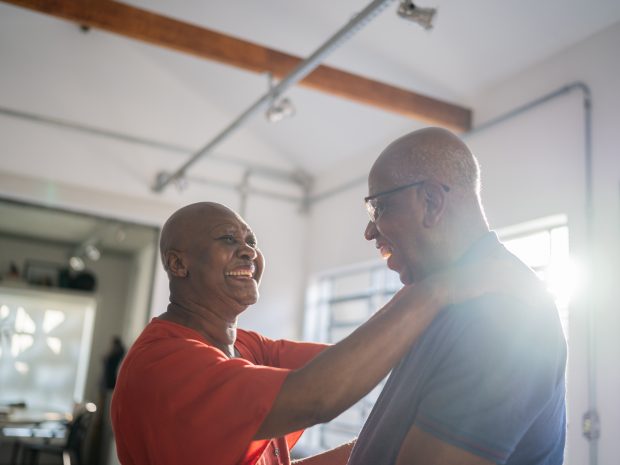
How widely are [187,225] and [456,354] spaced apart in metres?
0.88

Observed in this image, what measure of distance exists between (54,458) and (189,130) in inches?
232

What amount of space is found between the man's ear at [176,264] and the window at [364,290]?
3.10 m

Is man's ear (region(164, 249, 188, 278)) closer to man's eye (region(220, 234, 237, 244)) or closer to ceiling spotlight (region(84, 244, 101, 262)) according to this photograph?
man's eye (region(220, 234, 237, 244))

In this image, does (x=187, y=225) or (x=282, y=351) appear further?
(x=282, y=351)

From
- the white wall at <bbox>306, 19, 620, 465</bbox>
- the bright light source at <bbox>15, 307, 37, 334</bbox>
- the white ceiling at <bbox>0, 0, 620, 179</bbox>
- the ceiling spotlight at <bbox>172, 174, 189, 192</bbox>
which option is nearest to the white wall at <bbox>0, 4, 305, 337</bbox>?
the white ceiling at <bbox>0, 0, 620, 179</bbox>

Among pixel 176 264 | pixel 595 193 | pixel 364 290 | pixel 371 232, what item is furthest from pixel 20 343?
pixel 371 232

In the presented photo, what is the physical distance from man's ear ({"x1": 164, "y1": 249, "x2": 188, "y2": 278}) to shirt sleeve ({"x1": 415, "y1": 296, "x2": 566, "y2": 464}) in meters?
0.80

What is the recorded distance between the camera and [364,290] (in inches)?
276

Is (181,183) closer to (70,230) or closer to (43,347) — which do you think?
(70,230)

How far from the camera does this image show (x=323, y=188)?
25.7ft

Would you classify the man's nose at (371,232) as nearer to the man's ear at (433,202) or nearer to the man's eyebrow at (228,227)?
the man's ear at (433,202)

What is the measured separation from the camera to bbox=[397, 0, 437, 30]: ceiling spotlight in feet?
12.0

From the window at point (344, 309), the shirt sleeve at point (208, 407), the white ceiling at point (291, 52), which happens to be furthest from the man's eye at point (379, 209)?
the window at point (344, 309)

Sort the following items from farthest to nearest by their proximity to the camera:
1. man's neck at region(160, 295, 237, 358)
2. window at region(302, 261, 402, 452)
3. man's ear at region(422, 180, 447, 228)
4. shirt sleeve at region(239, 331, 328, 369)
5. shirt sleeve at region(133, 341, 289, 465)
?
1. window at region(302, 261, 402, 452)
2. shirt sleeve at region(239, 331, 328, 369)
3. man's neck at region(160, 295, 237, 358)
4. man's ear at region(422, 180, 447, 228)
5. shirt sleeve at region(133, 341, 289, 465)
